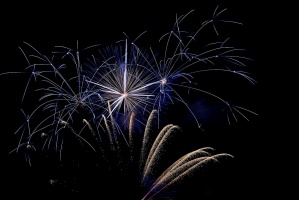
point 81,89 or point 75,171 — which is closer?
point 81,89

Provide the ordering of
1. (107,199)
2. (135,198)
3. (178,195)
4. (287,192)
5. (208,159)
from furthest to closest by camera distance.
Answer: (287,192) < (107,199) < (135,198) < (178,195) < (208,159)

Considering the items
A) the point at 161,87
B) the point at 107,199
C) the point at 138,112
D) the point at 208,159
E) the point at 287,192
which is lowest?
the point at 287,192

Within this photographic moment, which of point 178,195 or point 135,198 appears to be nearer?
point 178,195

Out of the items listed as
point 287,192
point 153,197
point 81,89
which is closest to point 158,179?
point 153,197

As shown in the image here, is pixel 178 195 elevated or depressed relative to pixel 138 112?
depressed

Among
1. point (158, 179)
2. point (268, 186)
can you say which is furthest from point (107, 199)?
point (268, 186)

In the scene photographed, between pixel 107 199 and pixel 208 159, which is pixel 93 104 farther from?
pixel 107 199

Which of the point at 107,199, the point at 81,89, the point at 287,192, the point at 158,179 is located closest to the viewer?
the point at 81,89

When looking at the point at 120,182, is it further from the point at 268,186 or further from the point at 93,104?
the point at 268,186

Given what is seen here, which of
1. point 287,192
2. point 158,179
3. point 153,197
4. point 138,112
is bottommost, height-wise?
point 287,192
